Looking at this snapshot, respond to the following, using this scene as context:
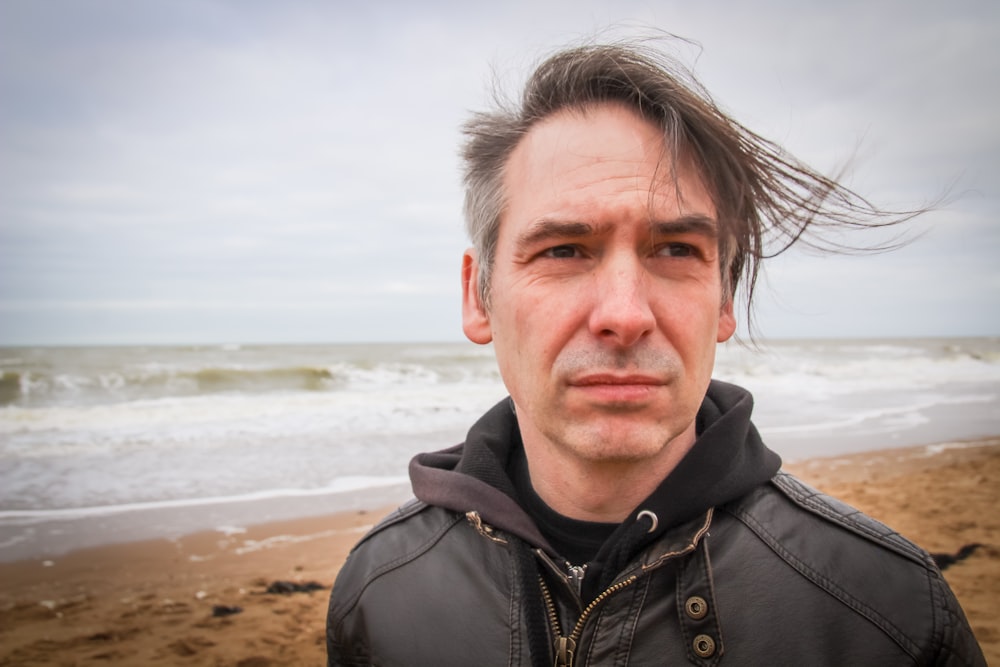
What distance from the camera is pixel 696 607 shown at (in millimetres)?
1446

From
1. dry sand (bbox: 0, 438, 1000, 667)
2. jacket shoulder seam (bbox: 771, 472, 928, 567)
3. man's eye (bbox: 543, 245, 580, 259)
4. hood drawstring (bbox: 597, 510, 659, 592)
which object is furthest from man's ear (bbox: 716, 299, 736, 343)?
dry sand (bbox: 0, 438, 1000, 667)

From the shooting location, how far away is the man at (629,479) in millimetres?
1443

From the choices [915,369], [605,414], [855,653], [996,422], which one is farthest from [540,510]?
[915,369]

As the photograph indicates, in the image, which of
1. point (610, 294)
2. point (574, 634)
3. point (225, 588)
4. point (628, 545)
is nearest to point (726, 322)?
point (610, 294)

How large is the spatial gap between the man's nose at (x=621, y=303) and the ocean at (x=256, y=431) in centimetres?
94

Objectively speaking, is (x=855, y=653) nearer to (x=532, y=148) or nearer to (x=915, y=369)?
(x=532, y=148)

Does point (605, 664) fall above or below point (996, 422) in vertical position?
above

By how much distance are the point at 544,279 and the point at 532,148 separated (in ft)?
1.48

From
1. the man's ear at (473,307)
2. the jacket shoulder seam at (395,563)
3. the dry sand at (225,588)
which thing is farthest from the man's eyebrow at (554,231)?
the dry sand at (225,588)

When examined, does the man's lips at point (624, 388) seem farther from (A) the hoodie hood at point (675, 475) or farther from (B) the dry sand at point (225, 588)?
(B) the dry sand at point (225, 588)

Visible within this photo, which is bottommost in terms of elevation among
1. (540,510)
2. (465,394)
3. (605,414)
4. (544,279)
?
(465,394)

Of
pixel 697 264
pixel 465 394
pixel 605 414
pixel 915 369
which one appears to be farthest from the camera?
pixel 915 369

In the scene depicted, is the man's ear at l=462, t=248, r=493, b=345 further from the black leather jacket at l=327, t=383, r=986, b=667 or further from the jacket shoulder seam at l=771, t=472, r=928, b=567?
the jacket shoulder seam at l=771, t=472, r=928, b=567

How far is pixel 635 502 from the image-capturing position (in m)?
1.68
